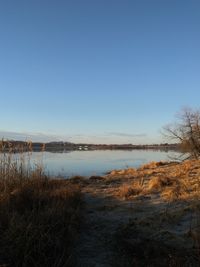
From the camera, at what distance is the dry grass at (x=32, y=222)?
13.6ft

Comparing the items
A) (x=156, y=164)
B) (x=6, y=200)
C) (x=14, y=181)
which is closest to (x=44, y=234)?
(x=6, y=200)

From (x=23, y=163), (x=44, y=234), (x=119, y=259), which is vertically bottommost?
(x=119, y=259)

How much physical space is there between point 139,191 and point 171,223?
3.40m

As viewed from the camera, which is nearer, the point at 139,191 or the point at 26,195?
the point at 26,195

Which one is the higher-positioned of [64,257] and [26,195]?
[26,195]

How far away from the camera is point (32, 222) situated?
4.93 metres

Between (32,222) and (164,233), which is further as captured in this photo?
(164,233)

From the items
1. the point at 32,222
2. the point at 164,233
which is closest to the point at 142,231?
the point at 164,233

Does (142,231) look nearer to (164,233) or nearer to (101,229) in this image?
(164,233)

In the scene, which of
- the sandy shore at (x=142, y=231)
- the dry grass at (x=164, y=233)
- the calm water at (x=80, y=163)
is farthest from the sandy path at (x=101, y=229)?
the calm water at (x=80, y=163)

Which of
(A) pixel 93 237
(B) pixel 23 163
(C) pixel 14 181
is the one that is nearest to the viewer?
(A) pixel 93 237

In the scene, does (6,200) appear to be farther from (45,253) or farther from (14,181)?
(45,253)

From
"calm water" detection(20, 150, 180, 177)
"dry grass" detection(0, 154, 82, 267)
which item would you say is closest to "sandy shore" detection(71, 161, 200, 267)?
"dry grass" detection(0, 154, 82, 267)

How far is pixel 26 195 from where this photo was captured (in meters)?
6.71
